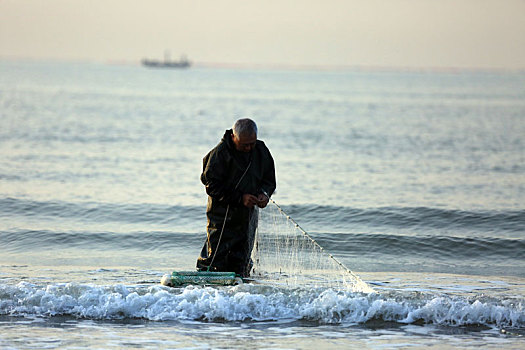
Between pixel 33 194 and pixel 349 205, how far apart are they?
6.70 m

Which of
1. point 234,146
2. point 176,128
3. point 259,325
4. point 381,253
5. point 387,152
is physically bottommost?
point 259,325

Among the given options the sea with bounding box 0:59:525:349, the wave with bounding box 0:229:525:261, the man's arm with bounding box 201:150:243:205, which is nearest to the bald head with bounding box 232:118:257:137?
the man's arm with bounding box 201:150:243:205

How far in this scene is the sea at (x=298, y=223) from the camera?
743 cm

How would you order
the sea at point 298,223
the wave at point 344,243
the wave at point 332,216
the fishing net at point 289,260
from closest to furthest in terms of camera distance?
the sea at point 298,223
the fishing net at point 289,260
the wave at point 344,243
the wave at point 332,216

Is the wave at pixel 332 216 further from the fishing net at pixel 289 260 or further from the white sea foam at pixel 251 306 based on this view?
the white sea foam at pixel 251 306

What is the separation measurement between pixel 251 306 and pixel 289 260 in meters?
1.14

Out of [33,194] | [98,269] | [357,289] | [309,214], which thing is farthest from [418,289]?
[33,194]

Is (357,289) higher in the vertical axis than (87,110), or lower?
lower

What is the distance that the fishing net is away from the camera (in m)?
8.20

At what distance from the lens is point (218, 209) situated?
25.9ft

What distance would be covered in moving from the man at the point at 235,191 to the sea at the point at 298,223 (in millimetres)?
372

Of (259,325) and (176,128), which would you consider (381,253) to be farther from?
(176,128)

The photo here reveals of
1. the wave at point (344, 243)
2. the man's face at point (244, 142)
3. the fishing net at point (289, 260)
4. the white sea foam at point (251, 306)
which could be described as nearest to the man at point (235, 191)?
the man's face at point (244, 142)

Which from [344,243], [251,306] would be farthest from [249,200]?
[344,243]
